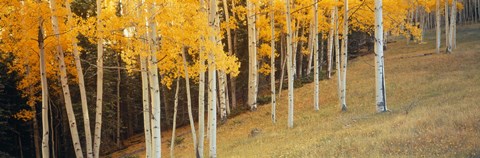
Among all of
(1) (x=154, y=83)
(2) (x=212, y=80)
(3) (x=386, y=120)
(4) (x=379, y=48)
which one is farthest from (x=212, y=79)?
(4) (x=379, y=48)

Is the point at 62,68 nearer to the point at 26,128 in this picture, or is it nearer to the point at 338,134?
the point at 338,134

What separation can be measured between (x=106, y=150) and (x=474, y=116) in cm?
2816

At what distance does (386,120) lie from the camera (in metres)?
13.3

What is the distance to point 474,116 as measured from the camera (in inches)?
415

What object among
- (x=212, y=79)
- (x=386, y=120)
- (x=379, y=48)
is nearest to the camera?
(x=386, y=120)

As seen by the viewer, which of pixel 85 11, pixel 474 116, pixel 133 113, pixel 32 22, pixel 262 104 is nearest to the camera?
pixel 474 116

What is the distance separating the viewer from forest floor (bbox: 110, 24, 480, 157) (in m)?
9.74

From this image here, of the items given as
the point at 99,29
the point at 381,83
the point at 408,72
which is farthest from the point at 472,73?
the point at 99,29

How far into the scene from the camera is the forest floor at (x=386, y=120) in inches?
384

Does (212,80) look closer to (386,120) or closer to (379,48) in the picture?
(386,120)

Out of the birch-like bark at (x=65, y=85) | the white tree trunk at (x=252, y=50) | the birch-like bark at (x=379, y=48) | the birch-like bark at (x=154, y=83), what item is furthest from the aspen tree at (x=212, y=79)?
the white tree trunk at (x=252, y=50)

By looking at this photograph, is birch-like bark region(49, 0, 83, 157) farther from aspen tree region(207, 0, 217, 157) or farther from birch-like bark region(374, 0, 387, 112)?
birch-like bark region(374, 0, 387, 112)

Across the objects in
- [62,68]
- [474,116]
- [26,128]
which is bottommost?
[26,128]

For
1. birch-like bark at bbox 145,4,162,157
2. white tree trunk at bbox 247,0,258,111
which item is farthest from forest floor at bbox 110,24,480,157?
birch-like bark at bbox 145,4,162,157
